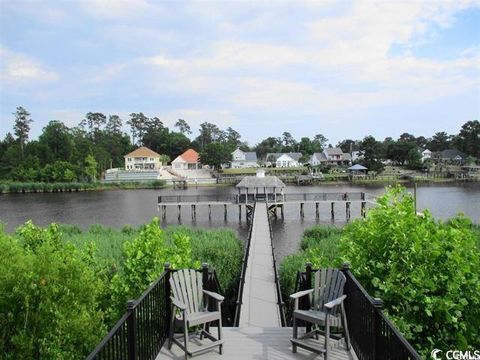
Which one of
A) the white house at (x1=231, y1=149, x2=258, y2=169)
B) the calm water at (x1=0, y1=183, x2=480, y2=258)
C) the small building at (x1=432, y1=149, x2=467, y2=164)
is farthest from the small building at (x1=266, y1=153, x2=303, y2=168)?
the calm water at (x1=0, y1=183, x2=480, y2=258)

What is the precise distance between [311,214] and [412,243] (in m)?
36.9

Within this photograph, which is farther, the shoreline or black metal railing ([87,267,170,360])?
the shoreline

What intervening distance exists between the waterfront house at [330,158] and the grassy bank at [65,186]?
51801 mm

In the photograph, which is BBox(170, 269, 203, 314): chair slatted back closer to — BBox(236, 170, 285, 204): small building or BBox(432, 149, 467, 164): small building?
BBox(236, 170, 285, 204): small building

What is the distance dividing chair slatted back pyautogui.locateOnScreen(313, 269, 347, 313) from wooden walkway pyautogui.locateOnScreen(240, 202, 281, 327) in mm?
3290

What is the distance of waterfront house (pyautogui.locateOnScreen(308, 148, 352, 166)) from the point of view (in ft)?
386

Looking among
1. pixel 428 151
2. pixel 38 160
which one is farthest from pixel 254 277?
pixel 428 151

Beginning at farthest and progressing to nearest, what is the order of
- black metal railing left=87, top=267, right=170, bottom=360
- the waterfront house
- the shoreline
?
the waterfront house
the shoreline
black metal railing left=87, top=267, right=170, bottom=360

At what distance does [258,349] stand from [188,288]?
1292mm

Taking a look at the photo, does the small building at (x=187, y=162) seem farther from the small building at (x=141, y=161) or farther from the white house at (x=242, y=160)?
the white house at (x=242, y=160)

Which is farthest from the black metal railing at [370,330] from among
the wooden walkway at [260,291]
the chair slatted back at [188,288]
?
the wooden walkway at [260,291]

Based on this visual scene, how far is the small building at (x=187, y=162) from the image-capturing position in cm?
10581

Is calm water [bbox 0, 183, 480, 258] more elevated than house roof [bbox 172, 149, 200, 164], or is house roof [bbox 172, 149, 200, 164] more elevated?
house roof [bbox 172, 149, 200, 164]

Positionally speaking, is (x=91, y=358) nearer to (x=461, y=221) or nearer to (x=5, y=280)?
(x=5, y=280)
